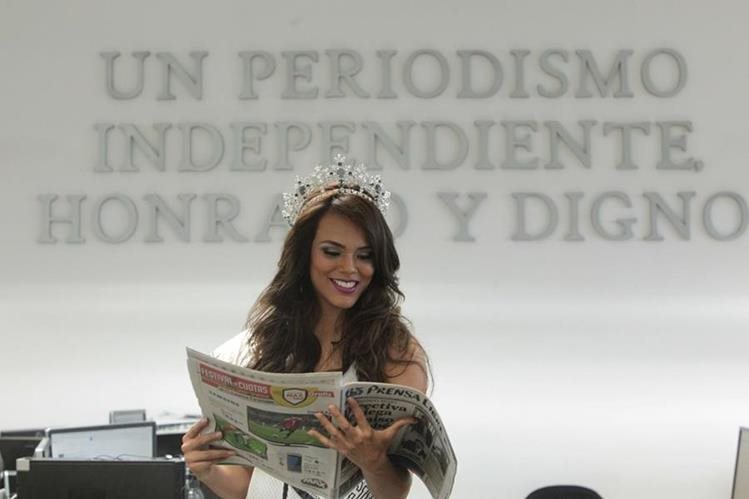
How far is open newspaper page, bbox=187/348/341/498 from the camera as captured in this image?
188 cm

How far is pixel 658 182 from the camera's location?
5129mm

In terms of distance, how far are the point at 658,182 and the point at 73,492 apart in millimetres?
3507

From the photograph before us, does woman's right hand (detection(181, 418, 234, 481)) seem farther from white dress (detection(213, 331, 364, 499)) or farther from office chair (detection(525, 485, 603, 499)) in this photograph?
office chair (detection(525, 485, 603, 499))

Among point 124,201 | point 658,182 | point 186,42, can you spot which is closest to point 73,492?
point 124,201

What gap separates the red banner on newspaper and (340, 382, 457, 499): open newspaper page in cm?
17

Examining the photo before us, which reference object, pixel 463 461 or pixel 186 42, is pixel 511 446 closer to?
pixel 463 461

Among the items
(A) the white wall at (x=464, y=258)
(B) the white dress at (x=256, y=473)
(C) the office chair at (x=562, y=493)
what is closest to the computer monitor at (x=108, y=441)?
(A) the white wall at (x=464, y=258)

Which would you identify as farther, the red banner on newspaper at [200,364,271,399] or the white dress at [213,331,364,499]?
the white dress at [213,331,364,499]

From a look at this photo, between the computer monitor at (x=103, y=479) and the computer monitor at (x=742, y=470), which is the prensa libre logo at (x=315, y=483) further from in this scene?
the computer monitor at (x=742, y=470)

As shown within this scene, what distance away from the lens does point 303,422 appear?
1.93 metres

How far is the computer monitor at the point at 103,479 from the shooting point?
8.62 ft

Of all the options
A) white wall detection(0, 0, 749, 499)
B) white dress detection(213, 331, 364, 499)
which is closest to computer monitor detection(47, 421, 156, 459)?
white wall detection(0, 0, 749, 499)

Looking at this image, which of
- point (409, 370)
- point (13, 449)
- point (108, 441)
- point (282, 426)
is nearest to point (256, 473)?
point (282, 426)

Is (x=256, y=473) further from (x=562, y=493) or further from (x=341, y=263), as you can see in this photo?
(x=562, y=493)
